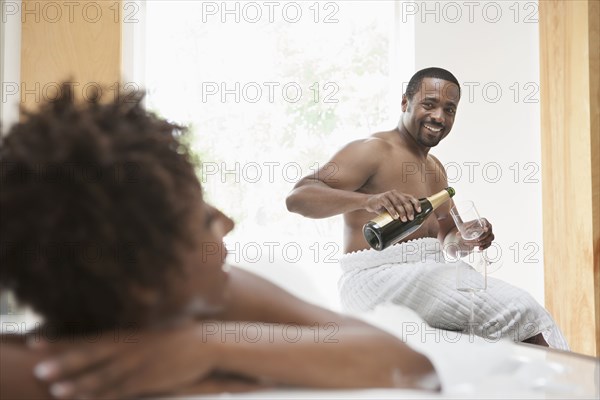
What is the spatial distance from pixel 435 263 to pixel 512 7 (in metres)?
1.89

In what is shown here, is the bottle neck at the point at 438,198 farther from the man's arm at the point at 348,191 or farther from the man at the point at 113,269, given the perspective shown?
the man at the point at 113,269

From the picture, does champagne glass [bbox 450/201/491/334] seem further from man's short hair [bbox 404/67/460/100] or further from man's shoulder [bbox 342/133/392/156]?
man's short hair [bbox 404/67/460/100]

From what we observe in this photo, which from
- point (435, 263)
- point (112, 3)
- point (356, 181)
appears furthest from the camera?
point (112, 3)

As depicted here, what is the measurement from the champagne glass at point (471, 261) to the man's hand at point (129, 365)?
3.01 feet

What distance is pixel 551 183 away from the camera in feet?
9.14

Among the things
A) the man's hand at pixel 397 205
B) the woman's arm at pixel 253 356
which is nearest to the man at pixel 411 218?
the man's hand at pixel 397 205

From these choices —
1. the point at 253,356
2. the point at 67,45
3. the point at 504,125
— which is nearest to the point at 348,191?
the point at 253,356

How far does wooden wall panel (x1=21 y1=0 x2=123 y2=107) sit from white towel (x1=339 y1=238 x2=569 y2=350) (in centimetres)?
125

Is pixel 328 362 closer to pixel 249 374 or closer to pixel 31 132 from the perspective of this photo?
pixel 249 374

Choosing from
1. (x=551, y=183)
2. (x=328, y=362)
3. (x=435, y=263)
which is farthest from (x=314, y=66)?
(x=328, y=362)

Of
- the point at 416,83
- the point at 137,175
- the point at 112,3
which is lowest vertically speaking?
the point at 137,175

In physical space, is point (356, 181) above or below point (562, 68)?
below

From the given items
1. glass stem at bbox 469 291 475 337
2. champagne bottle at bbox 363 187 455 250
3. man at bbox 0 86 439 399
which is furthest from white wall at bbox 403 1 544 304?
man at bbox 0 86 439 399

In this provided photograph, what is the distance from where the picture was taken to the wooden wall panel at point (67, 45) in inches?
90.2
